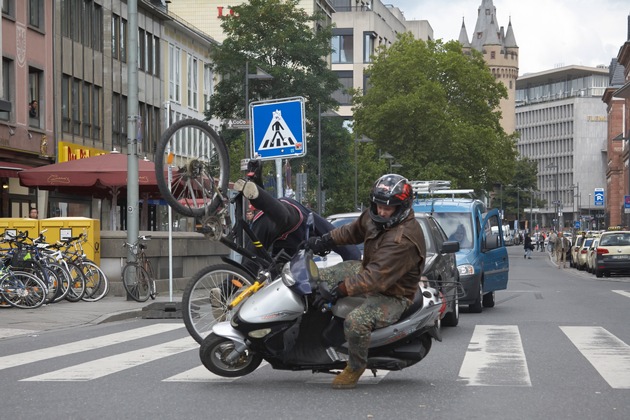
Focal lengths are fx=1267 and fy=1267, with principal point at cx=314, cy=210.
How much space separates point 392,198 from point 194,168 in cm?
247

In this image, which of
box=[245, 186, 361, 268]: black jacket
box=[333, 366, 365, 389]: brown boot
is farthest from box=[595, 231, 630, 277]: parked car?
box=[333, 366, 365, 389]: brown boot

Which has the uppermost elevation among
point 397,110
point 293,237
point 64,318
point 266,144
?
point 397,110

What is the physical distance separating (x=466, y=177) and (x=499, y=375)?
2723 inches

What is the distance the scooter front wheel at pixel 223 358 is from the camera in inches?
366

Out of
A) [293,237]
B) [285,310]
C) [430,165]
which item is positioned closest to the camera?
[285,310]

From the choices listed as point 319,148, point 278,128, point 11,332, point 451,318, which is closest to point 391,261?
point 451,318

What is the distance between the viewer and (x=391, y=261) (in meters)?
8.83

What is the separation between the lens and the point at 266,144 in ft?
62.0

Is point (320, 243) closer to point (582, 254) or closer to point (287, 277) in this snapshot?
point (287, 277)

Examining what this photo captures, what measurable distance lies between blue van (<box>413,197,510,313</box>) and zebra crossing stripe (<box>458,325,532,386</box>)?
152 inches

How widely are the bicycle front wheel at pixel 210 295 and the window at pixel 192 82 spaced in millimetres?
55669

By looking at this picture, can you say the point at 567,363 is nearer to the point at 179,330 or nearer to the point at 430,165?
the point at 179,330

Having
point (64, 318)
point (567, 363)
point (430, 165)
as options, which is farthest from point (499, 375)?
point (430, 165)

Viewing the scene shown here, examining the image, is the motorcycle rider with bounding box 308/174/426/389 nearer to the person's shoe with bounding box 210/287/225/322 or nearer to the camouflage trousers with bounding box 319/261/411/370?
the camouflage trousers with bounding box 319/261/411/370
